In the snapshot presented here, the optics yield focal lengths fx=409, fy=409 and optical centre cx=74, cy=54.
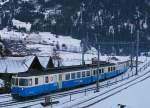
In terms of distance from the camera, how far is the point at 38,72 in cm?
4709

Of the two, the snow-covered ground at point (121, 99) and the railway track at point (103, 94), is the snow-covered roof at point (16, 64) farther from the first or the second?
the railway track at point (103, 94)

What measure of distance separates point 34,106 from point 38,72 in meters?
6.67

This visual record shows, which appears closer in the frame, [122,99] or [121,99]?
[121,99]

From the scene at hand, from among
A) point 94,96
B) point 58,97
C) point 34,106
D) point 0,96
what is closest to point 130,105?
point 94,96

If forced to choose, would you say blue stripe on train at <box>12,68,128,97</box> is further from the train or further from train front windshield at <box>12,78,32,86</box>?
train front windshield at <box>12,78,32,86</box>

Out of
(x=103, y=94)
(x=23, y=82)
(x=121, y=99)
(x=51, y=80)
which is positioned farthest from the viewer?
(x=103, y=94)

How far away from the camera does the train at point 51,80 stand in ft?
149

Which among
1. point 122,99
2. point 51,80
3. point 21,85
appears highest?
point 51,80

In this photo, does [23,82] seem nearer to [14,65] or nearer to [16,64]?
[14,65]

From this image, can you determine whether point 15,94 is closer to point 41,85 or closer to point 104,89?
point 41,85

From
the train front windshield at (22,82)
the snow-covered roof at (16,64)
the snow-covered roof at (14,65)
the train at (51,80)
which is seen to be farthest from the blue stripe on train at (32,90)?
the snow-covered roof at (14,65)

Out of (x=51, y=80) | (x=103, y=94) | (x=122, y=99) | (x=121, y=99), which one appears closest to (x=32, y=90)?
(x=51, y=80)

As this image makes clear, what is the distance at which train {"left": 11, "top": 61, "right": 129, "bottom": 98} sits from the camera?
4544cm

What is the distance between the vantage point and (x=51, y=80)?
49562mm
